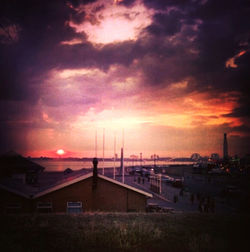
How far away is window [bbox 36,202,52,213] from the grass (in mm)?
12734

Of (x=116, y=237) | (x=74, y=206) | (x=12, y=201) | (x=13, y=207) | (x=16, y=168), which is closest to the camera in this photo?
(x=116, y=237)

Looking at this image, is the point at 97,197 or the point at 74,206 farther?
the point at 74,206

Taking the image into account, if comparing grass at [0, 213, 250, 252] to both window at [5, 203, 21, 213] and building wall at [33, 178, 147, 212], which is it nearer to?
building wall at [33, 178, 147, 212]

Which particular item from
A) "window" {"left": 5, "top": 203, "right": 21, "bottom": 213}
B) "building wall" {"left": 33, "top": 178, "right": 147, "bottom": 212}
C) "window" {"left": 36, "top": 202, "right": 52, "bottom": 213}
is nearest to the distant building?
"window" {"left": 5, "top": 203, "right": 21, "bottom": 213}

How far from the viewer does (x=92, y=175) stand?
26938 mm

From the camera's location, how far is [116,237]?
34.4 feet

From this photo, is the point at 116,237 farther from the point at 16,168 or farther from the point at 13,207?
the point at 16,168

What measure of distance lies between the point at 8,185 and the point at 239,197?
1476 inches

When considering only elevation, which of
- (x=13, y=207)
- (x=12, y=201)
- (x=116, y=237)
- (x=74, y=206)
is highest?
(x=116, y=237)

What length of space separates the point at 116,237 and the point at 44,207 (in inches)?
747

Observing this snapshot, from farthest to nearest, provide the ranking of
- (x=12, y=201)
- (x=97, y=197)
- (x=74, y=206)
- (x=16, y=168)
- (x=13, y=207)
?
(x=16, y=168) < (x=12, y=201) < (x=13, y=207) < (x=74, y=206) < (x=97, y=197)

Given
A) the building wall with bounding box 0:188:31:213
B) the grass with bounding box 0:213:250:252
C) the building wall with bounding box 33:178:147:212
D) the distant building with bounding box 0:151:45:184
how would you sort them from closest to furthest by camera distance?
the grass with bounding box 0:213:250:252, the building wall with bounding box 33:178:147:212, the building wall with bounding box 0:188:31:213, the distant building with bounding box 0:151:45:184

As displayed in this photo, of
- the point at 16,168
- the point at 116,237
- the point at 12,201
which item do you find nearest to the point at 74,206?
the point at 12,201

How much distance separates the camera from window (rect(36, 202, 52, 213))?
2681cm
